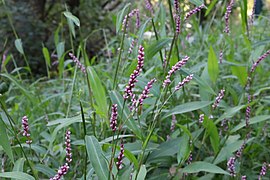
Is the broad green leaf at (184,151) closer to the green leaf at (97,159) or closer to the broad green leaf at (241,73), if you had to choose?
the green leaf at (97,159)

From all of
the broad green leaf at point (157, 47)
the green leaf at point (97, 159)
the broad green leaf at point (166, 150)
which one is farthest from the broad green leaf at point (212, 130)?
the green leaf at point (97, 159)

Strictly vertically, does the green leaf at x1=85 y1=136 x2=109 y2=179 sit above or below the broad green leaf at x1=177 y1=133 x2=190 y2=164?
above

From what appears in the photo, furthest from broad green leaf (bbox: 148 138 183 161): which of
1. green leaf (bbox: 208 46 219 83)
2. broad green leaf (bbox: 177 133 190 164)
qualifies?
green leaf (bbox: 208 46 219 83)

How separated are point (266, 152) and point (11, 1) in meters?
5.73

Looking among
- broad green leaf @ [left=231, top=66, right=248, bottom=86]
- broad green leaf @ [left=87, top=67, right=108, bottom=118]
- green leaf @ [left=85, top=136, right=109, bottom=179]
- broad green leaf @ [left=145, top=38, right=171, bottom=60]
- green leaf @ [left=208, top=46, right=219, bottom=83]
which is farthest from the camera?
broad green leaf @ [left=231, top=66, right=248, bottom=86]

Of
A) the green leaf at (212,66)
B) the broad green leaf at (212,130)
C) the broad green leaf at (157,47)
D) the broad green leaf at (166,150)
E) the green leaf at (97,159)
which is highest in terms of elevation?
the broad green leaf at (157,47)

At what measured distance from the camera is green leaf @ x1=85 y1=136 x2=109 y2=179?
1037 millimetres

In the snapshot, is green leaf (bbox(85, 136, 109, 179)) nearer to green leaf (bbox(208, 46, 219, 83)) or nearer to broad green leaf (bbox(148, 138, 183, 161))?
broad green leaf (bbox(148, 138, 183, 161))

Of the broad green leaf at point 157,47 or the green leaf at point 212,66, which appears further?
the green leaf at point 212,66

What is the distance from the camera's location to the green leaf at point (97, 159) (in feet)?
3.40

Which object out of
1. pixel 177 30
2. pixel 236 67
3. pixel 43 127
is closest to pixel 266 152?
pixel 236 67

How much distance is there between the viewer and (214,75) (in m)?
1.54

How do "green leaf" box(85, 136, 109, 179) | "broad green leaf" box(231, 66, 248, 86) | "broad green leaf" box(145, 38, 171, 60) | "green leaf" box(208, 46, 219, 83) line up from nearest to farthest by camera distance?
"green leaf" box(85, 136, 109, 179), "broad green leaf" box(145, 38, 171, 60), "green leaf" box(208, 46, 219, 83), "broad green leaf" box(231, 66, 248, 86)

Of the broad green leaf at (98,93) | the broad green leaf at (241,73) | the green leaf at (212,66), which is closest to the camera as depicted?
the broad green leaf at (98,93)
